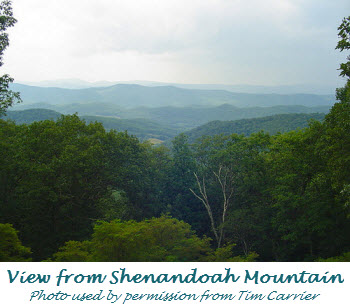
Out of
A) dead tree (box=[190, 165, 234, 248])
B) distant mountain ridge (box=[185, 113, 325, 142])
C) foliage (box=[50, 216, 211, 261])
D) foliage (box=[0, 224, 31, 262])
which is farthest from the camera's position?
distant mountain ridge (box=[185, 113, 325, 142])

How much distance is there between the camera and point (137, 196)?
28.2m

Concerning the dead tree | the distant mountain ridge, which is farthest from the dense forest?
the distant mountain ridge

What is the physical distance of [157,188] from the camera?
32562mm

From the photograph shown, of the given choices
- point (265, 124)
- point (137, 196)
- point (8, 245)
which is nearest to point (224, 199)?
point (137, 196)

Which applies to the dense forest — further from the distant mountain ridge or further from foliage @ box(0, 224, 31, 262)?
the distant mountain ridge

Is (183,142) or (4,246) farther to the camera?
(183,142)

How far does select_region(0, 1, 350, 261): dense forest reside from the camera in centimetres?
1155

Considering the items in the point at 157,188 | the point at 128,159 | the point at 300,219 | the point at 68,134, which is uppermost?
the point at 68,134

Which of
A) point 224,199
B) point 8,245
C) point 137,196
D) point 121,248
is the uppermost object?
point 8,245

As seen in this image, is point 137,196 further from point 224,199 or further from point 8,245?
point 8,245

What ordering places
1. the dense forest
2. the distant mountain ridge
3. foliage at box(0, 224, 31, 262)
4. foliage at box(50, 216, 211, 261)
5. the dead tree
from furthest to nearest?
the distant mountain ridge < the dead tree < the dense forest < foliage at box(50, 216, 211, 261) < foliage at box(0, 224, 31, 262)
